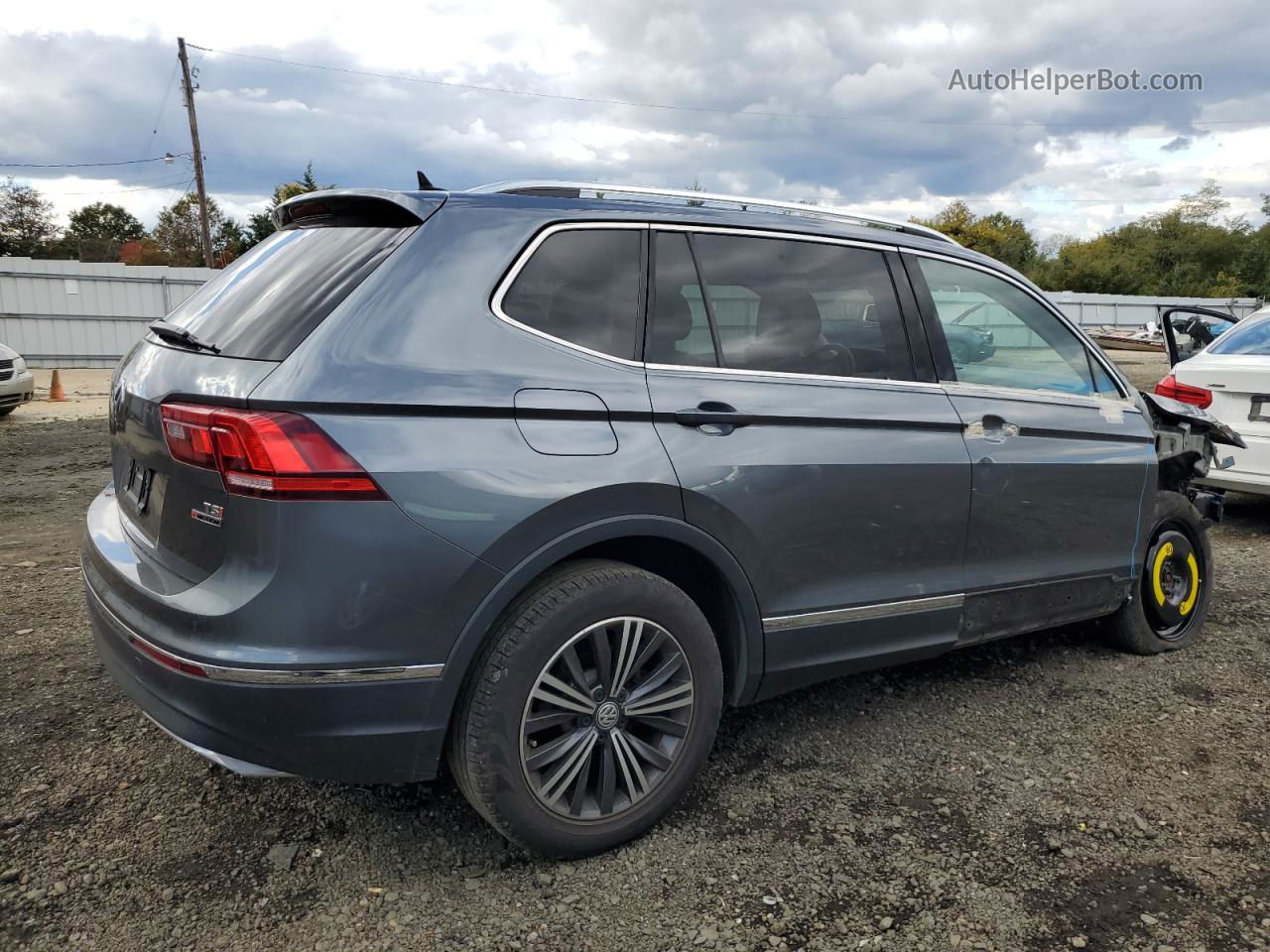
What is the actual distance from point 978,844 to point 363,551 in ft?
6.23

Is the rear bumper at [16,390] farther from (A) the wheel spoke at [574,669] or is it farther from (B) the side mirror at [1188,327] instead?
(B) the side mirror at [1188,327]

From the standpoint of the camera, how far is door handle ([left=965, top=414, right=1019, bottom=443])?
10.9ft

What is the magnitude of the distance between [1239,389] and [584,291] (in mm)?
5303

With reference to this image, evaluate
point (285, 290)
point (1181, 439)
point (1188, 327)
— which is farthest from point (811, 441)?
point (1188, 327)

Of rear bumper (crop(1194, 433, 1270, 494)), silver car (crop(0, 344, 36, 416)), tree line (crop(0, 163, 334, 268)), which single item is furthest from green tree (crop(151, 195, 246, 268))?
rear bumper (crop(1194, 433, 1270, 494))

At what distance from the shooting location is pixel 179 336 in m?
2.64

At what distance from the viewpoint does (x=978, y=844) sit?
8.91 feet

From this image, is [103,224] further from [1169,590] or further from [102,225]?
[1169,590]

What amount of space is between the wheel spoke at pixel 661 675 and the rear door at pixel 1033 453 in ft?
4.14

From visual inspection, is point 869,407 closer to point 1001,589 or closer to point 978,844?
point 1001,589

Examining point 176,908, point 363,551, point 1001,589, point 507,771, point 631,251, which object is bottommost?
point 176,908

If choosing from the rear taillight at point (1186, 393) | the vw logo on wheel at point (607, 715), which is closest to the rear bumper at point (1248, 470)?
the rear taillight at point (1186, 393)

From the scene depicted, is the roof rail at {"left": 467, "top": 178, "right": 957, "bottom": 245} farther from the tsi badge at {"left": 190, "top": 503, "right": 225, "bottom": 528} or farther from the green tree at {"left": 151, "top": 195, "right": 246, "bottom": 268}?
the green tree at {"left": 151, "top": 195, "right": 246, "bottom": 268}

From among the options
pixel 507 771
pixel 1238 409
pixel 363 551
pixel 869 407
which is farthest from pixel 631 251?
pixel 1238 409
